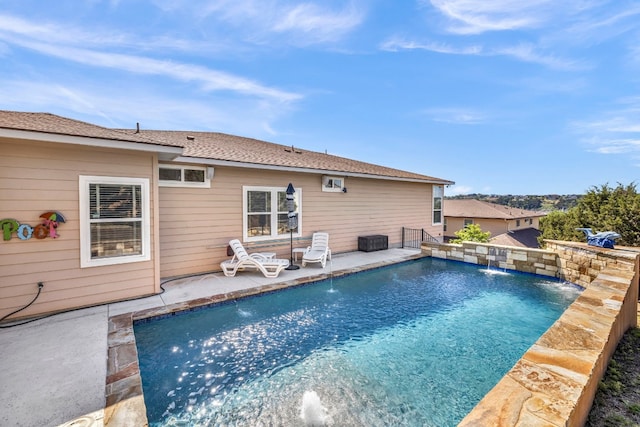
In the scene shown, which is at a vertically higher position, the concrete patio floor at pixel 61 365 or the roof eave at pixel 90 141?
the roof eave at pixel 90 141

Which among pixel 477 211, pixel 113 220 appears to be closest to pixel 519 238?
pixel 477 211

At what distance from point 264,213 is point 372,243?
432 centimetres

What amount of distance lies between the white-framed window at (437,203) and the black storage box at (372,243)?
434cm

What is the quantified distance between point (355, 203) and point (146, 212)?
22.5ft

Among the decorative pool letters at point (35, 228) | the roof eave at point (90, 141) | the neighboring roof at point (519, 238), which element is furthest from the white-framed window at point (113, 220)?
the neighboring roof at point (519, 238)

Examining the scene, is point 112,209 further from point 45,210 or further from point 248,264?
point 248,264

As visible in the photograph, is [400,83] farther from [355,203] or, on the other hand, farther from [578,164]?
[578,164]

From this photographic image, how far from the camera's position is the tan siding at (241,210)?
671 cm

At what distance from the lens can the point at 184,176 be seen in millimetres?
6742

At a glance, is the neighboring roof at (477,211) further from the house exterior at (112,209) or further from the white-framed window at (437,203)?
the house exterior at (112,209)

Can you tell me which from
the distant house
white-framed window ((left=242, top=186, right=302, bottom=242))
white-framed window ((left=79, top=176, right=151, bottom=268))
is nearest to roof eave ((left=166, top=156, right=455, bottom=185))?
white-framed window ((left=242, top=186, right=302, bottom=242))

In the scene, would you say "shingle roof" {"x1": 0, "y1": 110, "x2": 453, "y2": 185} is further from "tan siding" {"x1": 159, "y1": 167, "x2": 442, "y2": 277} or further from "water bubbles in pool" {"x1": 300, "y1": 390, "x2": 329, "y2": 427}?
"water bubbles in pool" {"x1": 300, "y1": 390, "x2": 329, "y2": 427}

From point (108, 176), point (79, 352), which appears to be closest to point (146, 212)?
point (108, 176)

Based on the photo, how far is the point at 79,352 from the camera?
3.43 metres
